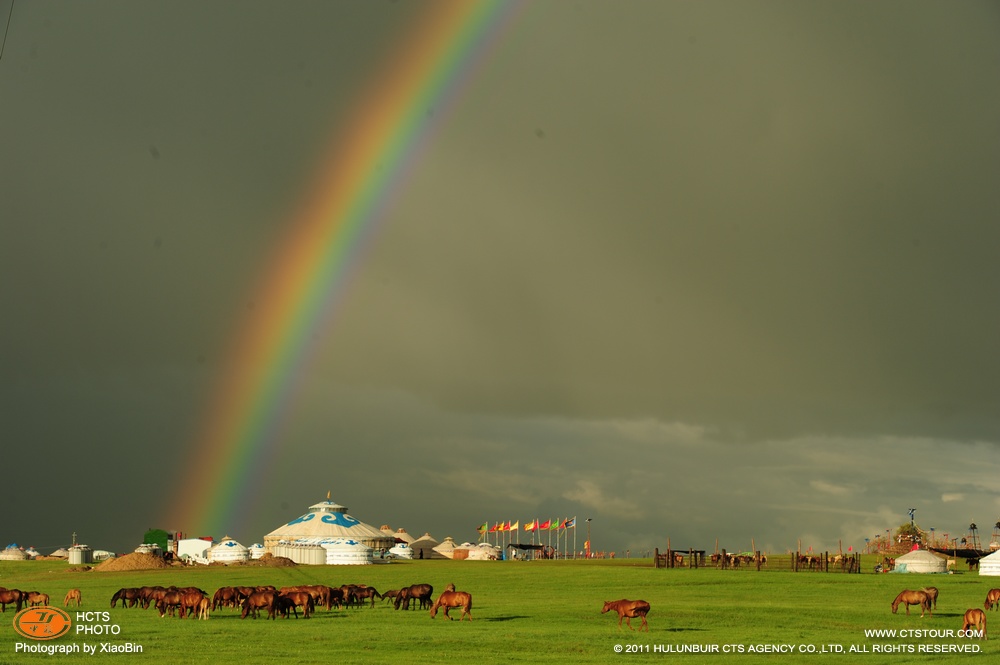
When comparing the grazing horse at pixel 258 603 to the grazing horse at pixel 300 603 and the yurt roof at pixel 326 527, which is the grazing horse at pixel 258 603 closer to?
the grazing horse at pixel 300 603

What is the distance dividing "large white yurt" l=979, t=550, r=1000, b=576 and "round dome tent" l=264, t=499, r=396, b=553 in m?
83.4

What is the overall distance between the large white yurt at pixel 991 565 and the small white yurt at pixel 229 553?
93017 millimetres

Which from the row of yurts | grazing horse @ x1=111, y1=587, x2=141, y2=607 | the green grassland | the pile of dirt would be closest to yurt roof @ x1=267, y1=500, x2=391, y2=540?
the row of yurts

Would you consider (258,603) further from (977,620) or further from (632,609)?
(977,620)

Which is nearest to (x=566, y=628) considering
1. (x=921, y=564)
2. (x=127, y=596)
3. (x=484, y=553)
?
(x=127, y=596)

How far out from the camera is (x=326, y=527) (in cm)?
16125

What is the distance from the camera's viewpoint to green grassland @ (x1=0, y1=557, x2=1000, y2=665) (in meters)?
36.4

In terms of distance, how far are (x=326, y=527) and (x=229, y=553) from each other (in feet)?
59.4

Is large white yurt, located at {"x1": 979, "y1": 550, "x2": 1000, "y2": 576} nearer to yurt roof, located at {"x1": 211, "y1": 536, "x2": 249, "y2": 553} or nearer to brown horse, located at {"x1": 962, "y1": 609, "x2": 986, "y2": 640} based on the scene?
brown horse, located at {"x1": 962, "y1": 609, "x2": 986, "y2": 640}

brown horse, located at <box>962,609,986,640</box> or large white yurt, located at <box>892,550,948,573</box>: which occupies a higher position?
brown horse, located at <box>962,609,986,640</box>

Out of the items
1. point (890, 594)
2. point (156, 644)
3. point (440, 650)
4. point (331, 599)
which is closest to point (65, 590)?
point (331, 599)

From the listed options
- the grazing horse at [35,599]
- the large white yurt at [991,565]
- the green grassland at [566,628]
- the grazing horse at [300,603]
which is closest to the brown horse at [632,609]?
the green grassland at [566,628]

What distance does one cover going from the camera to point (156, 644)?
38594 mm

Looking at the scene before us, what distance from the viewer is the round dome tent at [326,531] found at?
15812 centimetres
